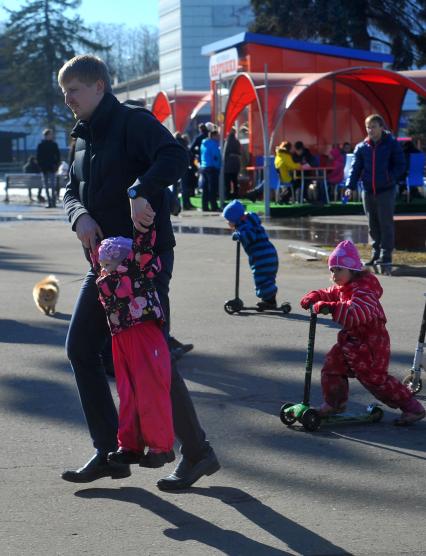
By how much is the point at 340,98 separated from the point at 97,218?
2719 cm

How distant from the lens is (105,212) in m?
5.28

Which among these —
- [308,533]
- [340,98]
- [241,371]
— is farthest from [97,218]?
[340,98]

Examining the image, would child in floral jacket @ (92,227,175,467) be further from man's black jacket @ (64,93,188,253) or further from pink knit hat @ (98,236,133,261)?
man's black jacket @ (64,93,188,253)

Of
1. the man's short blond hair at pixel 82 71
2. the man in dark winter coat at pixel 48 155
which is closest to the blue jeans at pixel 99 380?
the man's short blond hair at pixel 82 71

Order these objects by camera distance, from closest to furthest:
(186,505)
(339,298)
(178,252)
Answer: (186,505)
(339,298)
(178,252)

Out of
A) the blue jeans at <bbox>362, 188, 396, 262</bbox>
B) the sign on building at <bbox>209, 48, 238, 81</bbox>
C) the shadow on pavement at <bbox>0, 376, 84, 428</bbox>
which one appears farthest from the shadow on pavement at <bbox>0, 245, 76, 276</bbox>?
the sign on building at <bbox>209, 48, 238, 81</bbox>

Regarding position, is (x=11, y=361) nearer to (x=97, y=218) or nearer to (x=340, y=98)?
(x=97, y=218)

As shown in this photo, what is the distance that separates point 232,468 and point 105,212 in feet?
4.89

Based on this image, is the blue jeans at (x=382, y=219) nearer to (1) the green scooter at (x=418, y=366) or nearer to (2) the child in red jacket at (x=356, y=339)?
(1) the green scooter at (x=418, y=366)

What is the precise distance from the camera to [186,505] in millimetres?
5160

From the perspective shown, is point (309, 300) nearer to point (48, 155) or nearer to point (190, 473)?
point (190, 473)

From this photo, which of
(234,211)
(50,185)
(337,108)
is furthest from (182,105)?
(234,211)

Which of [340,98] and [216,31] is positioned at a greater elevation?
[216,31]

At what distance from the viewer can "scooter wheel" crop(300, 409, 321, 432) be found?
6500mm
